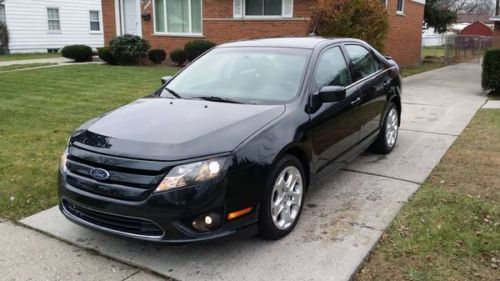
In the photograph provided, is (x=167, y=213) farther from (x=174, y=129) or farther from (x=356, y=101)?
(x=356, y=101)

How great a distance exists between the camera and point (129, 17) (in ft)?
65.7

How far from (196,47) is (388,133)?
35.9 ft

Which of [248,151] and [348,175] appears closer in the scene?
[248,151]

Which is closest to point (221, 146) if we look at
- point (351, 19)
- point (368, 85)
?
point (368, 85)

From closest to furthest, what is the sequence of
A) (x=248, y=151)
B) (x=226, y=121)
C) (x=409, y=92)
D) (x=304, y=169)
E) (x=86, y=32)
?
(x=248, y=151) → (x=226, y=121) → (x=304, y=169) → (x=409, y=92) → (x=86, y=32)

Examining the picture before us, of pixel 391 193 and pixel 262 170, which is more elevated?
pixel 262 170

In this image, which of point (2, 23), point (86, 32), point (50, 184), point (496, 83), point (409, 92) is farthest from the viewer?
point (86, 32)

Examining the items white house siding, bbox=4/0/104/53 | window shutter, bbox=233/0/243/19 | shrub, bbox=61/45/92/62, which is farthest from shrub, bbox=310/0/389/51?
white house siding, bbox=4/0/104/53

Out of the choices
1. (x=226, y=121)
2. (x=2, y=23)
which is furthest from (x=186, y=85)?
(x=2, y=23)

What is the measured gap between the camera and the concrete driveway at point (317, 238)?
3.58m

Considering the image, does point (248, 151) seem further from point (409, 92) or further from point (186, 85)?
point (409, 92)

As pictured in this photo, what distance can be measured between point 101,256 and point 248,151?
4.60 ft

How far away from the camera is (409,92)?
40.9ft

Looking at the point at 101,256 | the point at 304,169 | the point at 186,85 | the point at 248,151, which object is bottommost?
the point at 101,256
